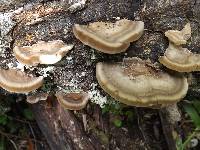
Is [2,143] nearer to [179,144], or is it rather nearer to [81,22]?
[81,22]

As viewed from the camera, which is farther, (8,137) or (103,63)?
(8,137)

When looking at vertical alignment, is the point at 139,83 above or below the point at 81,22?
below

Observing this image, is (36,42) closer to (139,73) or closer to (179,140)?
(139,73)

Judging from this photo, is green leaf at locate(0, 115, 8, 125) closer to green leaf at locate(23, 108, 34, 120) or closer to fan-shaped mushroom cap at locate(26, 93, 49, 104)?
green leaf at locate(23, 108, 34, 120)

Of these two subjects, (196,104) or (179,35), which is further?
(196,104)

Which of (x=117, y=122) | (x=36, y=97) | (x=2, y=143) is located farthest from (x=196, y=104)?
(x=2, y=143)

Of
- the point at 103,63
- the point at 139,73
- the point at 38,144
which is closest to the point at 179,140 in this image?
the point at 139,73

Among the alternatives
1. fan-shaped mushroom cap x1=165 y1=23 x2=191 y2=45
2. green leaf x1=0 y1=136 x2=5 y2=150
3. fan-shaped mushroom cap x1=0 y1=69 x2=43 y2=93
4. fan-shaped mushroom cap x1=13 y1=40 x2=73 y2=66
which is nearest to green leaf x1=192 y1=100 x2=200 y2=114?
fan-shaped mushroom cap x1=165 y1=23 x2=191 y2=45
